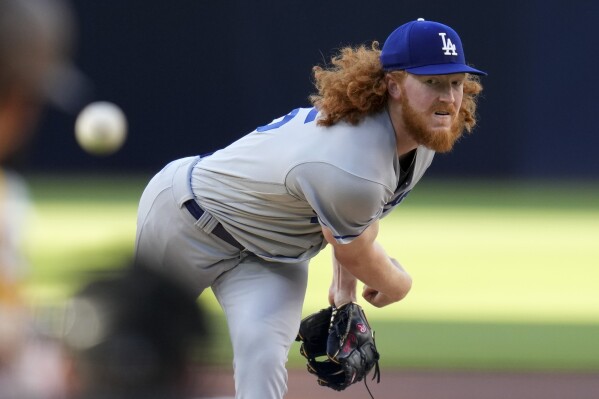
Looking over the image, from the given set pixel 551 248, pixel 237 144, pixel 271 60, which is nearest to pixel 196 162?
pixel 237 144

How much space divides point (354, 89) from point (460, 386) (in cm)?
216

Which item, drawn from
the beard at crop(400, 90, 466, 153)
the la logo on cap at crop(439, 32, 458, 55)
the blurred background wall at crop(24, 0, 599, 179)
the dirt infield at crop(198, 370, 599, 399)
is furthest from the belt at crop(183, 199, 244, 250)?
the blurred background wall at crop(24, 0, 599, 179)

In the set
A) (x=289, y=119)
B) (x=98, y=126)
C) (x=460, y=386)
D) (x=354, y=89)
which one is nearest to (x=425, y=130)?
(x=354, y=89)

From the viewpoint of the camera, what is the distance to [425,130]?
3.73 m

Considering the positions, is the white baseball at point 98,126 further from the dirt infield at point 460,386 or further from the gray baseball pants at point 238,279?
the gray baseball pants at point 238,279

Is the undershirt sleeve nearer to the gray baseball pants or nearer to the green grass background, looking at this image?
the gray baseball pants

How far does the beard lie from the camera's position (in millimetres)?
3727

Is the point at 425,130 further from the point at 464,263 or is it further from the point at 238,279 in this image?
the point at 464,263

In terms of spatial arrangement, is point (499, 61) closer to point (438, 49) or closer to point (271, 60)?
point (271, 60)

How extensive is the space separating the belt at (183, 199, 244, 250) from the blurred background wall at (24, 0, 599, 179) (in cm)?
907

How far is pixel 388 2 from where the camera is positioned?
1325 centimetres

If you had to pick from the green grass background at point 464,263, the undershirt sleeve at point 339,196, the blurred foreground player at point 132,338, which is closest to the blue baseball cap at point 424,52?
the undershirt sleeve at point 339,196

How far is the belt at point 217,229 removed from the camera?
403 cm

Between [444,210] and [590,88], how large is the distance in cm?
277
